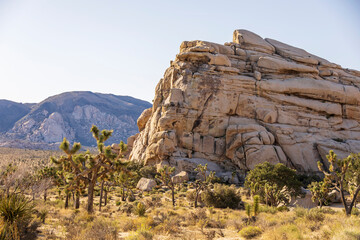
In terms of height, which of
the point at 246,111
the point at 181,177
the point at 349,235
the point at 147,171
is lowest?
the point at 147,171

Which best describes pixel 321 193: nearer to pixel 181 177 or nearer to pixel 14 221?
pixel 181 177

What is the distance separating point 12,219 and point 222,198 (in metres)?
19.4

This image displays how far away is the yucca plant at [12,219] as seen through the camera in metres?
9.41

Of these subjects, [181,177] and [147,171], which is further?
[147,171]

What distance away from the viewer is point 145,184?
127ft

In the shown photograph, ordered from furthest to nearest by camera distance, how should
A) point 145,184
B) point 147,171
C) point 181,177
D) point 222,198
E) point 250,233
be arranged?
1. point 147,171
2. point 181,177
3. point 145,184
4. point 222,198
5. point 250,233

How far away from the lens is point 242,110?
50125mm

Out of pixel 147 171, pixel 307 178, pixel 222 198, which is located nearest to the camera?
pixel 222 198

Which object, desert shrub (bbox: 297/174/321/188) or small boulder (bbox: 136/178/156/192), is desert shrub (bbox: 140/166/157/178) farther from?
desert shrub (bbox: 297/174/321/188)

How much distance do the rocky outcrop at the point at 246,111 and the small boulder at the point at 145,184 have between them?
21.3ft

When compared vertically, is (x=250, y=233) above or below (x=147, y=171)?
above

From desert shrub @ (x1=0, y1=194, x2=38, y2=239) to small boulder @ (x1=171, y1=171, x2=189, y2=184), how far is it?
2756 centimetres

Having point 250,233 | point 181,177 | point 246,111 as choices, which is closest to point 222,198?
point 250,233

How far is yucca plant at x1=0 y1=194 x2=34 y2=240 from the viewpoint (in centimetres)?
941
